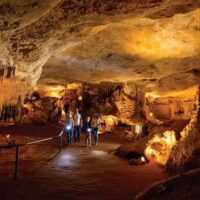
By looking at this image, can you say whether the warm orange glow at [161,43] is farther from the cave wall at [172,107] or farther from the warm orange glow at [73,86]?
the cave wall at [172,107]

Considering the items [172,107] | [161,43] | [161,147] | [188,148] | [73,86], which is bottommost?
[161,147]

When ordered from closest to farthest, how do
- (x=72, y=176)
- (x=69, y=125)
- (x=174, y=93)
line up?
(x=72, y=176)
(x=69, y=125)
(x=174, y=93)

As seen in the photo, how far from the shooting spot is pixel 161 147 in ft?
33.1

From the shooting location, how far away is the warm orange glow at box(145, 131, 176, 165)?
9.80 metres

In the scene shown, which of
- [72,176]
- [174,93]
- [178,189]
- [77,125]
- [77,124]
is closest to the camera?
[178,189]

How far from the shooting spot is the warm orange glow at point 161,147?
980cm

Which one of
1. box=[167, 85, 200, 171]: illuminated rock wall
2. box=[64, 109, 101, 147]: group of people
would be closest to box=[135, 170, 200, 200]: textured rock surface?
box=[167, 85, 200, 171]: illuminated rock wall

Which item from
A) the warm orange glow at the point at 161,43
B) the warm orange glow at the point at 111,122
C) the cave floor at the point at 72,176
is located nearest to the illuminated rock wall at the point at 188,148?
the cave floor at the point at 72,176

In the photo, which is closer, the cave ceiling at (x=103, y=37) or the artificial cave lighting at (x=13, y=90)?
the cave ceiling at (x=103, y=37)

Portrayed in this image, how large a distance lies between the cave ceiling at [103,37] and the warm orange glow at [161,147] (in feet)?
11.7

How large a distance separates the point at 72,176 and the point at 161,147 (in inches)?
140

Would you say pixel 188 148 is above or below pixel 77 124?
below

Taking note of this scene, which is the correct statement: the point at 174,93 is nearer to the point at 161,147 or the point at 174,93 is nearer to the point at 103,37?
the point at 103,37

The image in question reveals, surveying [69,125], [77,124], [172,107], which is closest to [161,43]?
[77,124]
